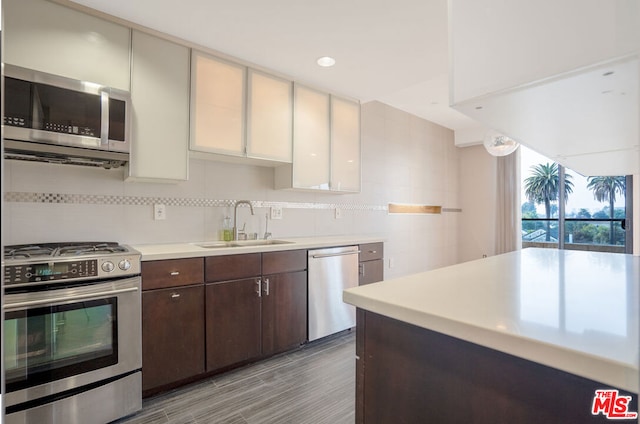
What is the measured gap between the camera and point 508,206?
Result: 498 cm

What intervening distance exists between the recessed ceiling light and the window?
126 inches

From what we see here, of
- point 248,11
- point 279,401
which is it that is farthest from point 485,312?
point 248,11

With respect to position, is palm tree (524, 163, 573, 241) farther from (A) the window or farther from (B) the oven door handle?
(B) the oven door handle

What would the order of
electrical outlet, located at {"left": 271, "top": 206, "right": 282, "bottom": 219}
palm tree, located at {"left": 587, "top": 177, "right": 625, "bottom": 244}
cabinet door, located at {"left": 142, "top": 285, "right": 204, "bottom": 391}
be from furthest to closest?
palm tree, located at {"left": 587, "top": 177, "right": 625, "bottom": 244}, electrical outlet, located at {"left": 271, "top": 206, "right": 282, "bottom": 219}, cabinet door, located at {"left": 142, "top": 285, "right": 204, "bottom": 391}

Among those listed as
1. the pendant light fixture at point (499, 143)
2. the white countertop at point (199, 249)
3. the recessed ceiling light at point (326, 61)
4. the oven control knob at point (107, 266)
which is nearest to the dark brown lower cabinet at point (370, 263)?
the white countertop at point (199, 249)

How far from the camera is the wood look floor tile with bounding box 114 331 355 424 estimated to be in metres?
1.78

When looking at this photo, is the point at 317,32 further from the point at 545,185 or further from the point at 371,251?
the point at 545,185

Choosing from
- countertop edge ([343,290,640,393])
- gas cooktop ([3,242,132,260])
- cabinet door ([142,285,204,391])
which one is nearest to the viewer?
countertop edge ([343,290,640,393])

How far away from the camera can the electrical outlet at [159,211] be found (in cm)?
239

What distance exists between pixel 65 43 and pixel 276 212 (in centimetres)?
193

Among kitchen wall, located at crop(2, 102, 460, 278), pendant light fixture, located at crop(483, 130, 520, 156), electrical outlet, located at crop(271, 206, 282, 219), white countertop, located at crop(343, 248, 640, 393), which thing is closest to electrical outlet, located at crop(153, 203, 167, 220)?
kitchen wall, located at crop(2, 102, 460, 278)

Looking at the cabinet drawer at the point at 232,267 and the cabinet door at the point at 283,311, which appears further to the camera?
the cabinet door at the point at 283,311

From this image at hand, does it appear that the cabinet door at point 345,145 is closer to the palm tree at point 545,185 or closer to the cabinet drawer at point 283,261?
the cabinet drawer at point 283,261

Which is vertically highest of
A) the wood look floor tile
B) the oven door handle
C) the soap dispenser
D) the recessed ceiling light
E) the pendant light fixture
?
the recessed ceiling light
